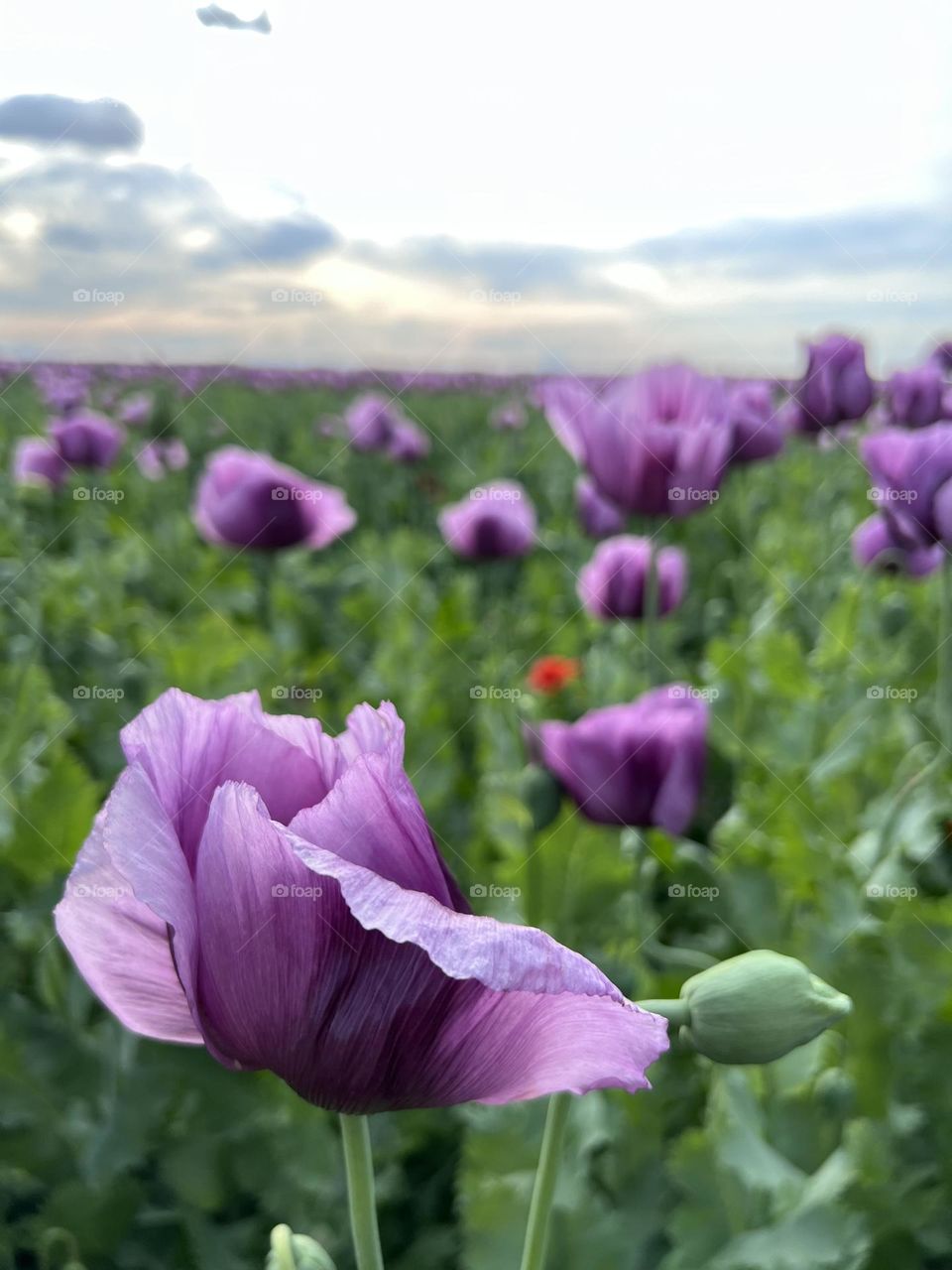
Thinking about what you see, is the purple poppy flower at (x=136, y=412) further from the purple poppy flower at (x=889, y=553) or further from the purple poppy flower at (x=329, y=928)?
the purple poppy flower at (x=329, y=928)

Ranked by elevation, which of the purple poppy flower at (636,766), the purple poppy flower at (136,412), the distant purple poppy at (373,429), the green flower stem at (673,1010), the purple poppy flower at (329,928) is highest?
the purple poppy flower at (136,412)

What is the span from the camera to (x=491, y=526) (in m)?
2.02

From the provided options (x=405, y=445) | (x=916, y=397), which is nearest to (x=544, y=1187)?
(x=916, y=397)

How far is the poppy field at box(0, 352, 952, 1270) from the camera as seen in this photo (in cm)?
32

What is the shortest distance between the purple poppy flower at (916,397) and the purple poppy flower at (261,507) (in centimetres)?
73

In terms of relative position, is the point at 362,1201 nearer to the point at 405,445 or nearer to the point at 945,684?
the point at 945,684

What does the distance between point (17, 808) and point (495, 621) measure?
0.77 metres

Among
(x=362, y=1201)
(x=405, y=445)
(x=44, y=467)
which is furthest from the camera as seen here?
(x=405, y=445)

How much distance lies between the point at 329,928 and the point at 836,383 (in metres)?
1.21

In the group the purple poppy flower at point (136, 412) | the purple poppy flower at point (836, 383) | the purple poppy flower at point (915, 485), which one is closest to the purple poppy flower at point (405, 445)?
the purple poppy flower at point (136, 412)

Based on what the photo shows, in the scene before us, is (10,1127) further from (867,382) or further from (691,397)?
(867,382)

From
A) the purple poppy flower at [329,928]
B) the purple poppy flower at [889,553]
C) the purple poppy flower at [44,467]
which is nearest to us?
the purple poppy flower at [329,928]

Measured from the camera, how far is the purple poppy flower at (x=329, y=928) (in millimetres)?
295

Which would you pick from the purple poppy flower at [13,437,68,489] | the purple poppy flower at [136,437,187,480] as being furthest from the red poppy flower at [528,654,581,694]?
the purple poppy flower at [136,437,187,480]
